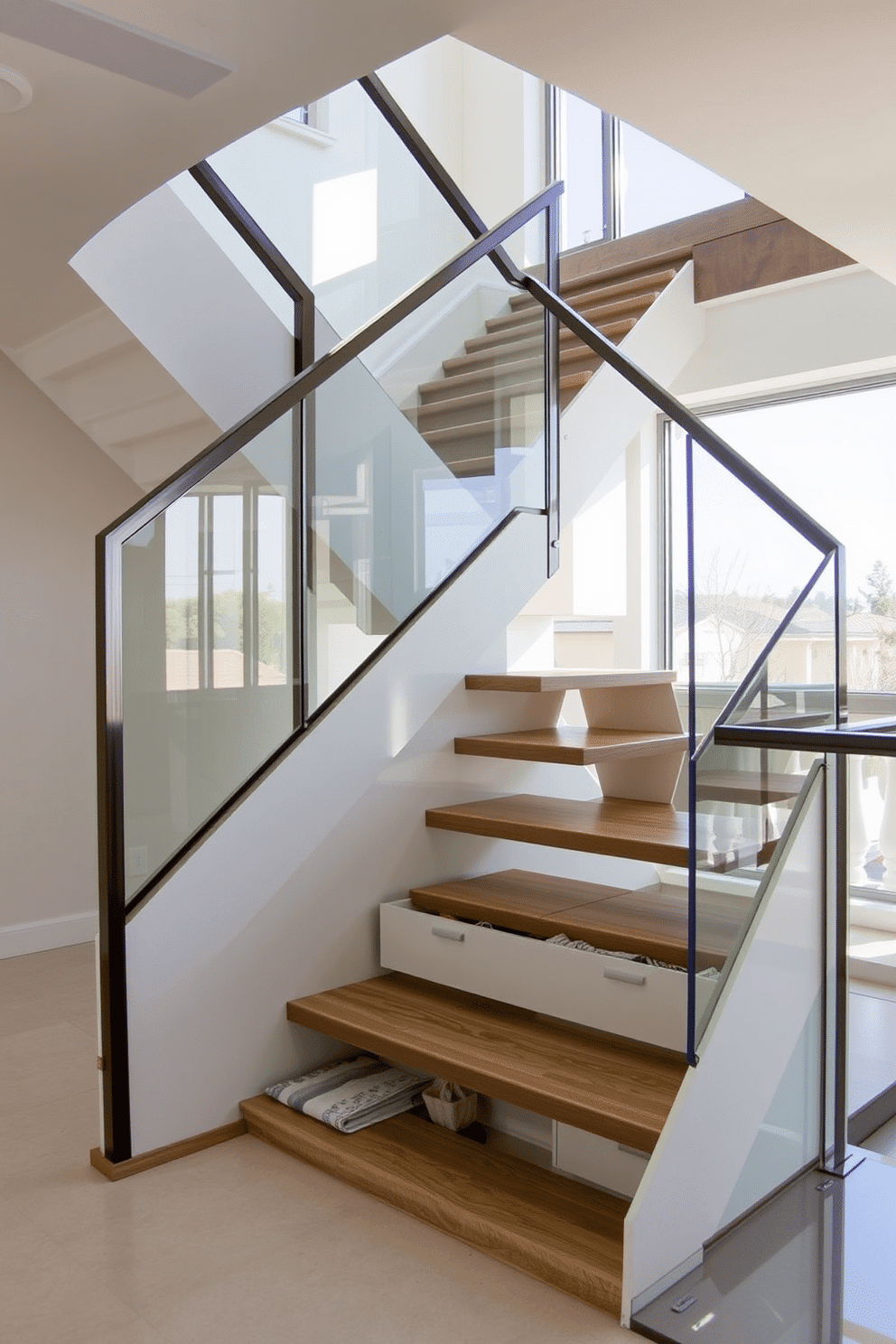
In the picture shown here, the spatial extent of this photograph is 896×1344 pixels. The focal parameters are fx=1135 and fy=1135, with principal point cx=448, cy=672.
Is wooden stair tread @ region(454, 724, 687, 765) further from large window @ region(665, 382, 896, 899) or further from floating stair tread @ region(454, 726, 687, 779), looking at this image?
large window @ region(665, 382, 896, 899)

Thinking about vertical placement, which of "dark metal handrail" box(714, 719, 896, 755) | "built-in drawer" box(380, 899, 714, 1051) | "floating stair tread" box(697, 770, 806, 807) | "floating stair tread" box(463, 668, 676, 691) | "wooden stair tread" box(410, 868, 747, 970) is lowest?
"built-in drawer" box(380, 899, 714, 1051)

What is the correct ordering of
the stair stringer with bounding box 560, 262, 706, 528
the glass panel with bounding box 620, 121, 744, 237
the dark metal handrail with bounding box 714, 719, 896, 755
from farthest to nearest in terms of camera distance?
the glass panel with bounding box 620, 121, 744, 237
the stair stringer with bounding box 560, 262, 706, 528
the dark metal handrail with bounding box 714, 719, 896, 755

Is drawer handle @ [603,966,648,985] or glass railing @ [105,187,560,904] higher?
glass railing @ [105,187,560,904]

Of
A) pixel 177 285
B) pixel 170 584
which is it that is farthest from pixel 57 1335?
pixel 177 285

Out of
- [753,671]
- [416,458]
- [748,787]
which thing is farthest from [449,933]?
[416,458]

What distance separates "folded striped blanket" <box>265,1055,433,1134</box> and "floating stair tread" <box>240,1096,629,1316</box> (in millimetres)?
27

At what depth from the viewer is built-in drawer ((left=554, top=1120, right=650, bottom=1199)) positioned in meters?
2.32

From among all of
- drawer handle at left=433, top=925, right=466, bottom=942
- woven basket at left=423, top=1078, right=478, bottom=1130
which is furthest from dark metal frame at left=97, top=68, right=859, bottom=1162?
woven basket at left=423, top=1078, right=478, bottom=1130

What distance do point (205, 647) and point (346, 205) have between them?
1.81m

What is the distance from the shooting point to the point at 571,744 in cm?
308

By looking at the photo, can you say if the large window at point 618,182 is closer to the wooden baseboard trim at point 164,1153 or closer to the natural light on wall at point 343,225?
the natural light on wall at point 343,225

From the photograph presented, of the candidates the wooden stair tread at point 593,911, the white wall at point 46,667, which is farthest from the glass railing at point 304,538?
the white wall at point 46,667

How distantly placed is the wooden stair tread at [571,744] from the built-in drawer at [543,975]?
492mm

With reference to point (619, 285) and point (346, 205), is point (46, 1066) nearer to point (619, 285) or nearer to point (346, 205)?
point (346, 205)
